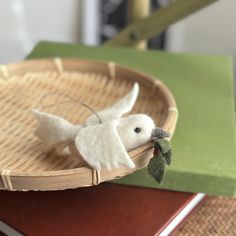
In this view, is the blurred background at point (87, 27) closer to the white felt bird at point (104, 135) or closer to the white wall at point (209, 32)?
the white wall at point (209, 32)

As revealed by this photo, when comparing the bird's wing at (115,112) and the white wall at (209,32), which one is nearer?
the bird's wing at (115,112)

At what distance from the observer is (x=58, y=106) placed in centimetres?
65

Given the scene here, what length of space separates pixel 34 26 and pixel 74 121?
1.83 feet

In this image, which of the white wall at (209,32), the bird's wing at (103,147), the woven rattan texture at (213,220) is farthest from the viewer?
the white wall at (209,32)

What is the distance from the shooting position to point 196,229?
0.57m

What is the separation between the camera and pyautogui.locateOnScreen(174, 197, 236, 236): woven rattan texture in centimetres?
56

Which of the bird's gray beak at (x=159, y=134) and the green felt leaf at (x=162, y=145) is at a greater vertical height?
the bird's gray beak at (x=159, y=134)

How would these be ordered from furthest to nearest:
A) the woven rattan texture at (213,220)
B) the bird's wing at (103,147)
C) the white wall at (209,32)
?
1. the white wall at (209,32)
2. the woven rattan texture at (213,220)
3. the bird's wing at (103,147)

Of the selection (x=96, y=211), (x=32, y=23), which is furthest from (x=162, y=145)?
(x=32, y=23)

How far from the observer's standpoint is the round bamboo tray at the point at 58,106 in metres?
0.45

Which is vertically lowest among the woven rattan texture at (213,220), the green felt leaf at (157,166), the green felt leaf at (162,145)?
the woven rattan texture at (213,220)

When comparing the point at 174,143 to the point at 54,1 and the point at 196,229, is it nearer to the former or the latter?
the point at 196,229

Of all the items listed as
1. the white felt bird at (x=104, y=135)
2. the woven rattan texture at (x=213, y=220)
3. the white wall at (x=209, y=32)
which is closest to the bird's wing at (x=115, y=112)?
the white felt bird at (x=104, y=135)

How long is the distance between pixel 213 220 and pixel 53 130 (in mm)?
233
